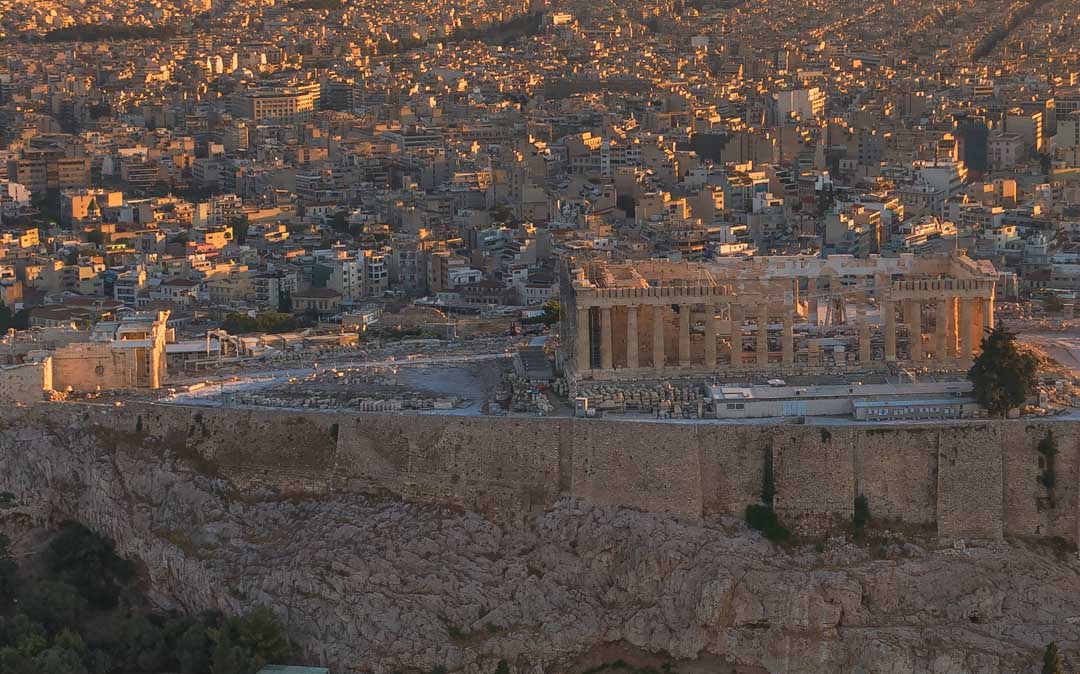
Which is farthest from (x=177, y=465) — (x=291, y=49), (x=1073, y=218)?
(x=291, y=49)

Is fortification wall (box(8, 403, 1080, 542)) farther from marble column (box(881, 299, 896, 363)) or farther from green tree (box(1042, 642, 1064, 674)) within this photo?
marble column (box(881, 299, 896, 363))

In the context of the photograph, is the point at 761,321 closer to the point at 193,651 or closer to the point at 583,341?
the point at 583,341

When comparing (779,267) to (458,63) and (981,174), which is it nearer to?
(981,174)

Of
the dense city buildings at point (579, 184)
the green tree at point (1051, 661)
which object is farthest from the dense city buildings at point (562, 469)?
the green tree at point (1051, 661)

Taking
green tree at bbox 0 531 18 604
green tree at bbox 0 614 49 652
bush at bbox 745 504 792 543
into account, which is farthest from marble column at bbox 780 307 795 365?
green tree at bbox 0 531 18 604

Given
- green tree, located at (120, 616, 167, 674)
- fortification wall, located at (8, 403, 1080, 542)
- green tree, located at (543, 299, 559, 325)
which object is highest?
green tree, located at (543, 299, 559, 325)

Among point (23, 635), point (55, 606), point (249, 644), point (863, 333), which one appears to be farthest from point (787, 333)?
point (23, 635)
